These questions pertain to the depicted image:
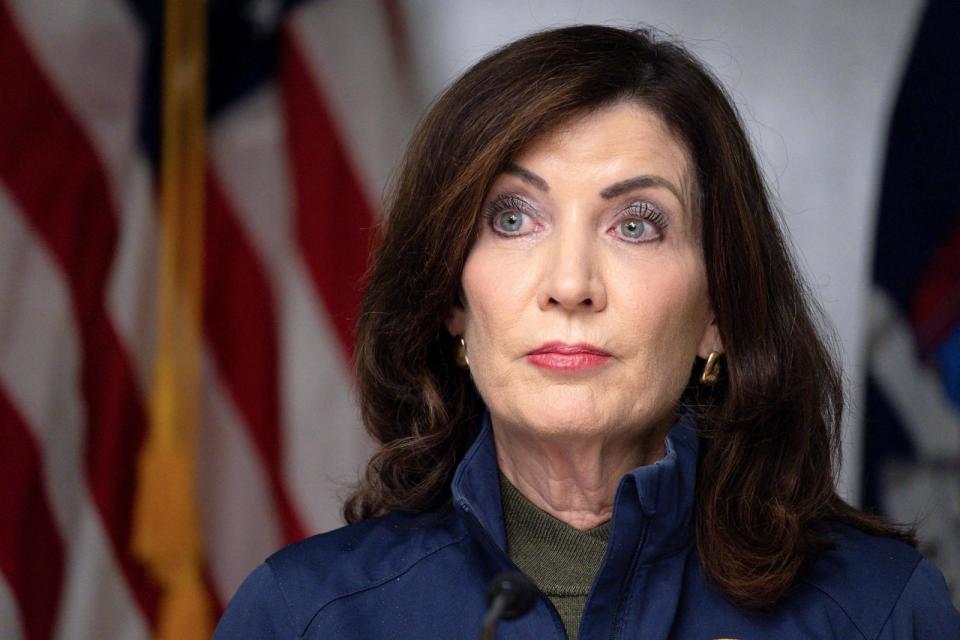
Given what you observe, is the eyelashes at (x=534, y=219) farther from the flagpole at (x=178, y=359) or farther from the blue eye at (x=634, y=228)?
the flagpole at (x=178, y=359)

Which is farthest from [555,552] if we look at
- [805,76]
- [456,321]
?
[805,76]

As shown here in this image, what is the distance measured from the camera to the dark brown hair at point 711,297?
1.70 meters

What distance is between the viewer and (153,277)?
2707 millimetres

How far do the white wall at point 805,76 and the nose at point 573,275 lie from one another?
1453 millimetres

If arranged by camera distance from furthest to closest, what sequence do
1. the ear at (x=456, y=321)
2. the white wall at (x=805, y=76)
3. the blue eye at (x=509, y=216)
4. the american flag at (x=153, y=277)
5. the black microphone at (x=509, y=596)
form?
1. the white wall at (x=805, y=76)
2. the american flag at (x=153, y=277)
3. the ear at (x=456, y=321)
4. the blue eye at (x=509, y=216)
5. the black microphone at (x=509, y=596)

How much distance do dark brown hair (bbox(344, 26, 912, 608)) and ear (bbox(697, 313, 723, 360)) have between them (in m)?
0.01

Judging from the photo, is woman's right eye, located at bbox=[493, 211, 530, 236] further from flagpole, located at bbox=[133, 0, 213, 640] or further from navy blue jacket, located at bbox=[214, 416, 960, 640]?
flagpole, located at bbox=[133, 0, 213, 640]

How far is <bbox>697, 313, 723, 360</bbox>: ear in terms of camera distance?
5.83ft

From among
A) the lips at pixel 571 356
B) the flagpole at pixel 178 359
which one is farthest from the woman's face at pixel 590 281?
the flagpole at pixel 178 359

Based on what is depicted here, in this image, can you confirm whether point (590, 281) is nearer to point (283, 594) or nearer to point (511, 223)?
point (511, 223)

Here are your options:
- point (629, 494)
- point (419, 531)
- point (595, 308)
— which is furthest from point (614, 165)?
point (419, 531)

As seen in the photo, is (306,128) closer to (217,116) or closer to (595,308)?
(217,116)

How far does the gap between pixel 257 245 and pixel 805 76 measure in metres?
1.24

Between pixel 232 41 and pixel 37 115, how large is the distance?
1.55 ft
